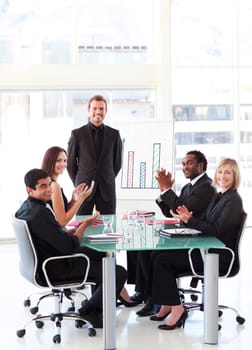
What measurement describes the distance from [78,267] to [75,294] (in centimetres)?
150

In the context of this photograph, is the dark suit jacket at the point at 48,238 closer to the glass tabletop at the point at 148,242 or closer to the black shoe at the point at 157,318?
the glass tabletop at the point at 148,242

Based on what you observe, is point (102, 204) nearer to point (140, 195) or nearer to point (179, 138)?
point (140, 195)

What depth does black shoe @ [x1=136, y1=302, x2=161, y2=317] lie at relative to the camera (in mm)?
5773

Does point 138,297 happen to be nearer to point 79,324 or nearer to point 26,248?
point 79,324

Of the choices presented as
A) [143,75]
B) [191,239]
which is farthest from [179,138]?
[191,239]

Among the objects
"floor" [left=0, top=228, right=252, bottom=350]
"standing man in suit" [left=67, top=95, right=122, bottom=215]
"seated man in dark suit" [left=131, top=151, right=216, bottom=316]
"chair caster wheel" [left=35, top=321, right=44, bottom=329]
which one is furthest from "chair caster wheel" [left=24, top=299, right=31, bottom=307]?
"standing man in suit" [left=67, top=95, right=122, bottom=215]

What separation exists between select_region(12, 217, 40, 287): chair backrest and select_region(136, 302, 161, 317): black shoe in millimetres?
1159

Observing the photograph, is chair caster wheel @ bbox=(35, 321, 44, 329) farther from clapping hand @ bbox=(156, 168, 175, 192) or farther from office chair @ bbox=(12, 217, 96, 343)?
clapping hand @ bbox=(156, 168, 175, 192)

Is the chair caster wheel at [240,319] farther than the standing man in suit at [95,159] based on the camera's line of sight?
No

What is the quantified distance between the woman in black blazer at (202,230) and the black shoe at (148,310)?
1.12 feet

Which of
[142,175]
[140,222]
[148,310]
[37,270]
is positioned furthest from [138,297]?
[142,175]

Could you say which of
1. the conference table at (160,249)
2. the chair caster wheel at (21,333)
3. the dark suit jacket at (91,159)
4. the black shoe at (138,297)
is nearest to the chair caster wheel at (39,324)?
the chair caster wheel at (21,333)

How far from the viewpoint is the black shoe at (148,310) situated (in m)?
5.77

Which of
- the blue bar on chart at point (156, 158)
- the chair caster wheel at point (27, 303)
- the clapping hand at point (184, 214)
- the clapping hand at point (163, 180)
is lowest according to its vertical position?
the chair caster wheel at point (27, 303)
